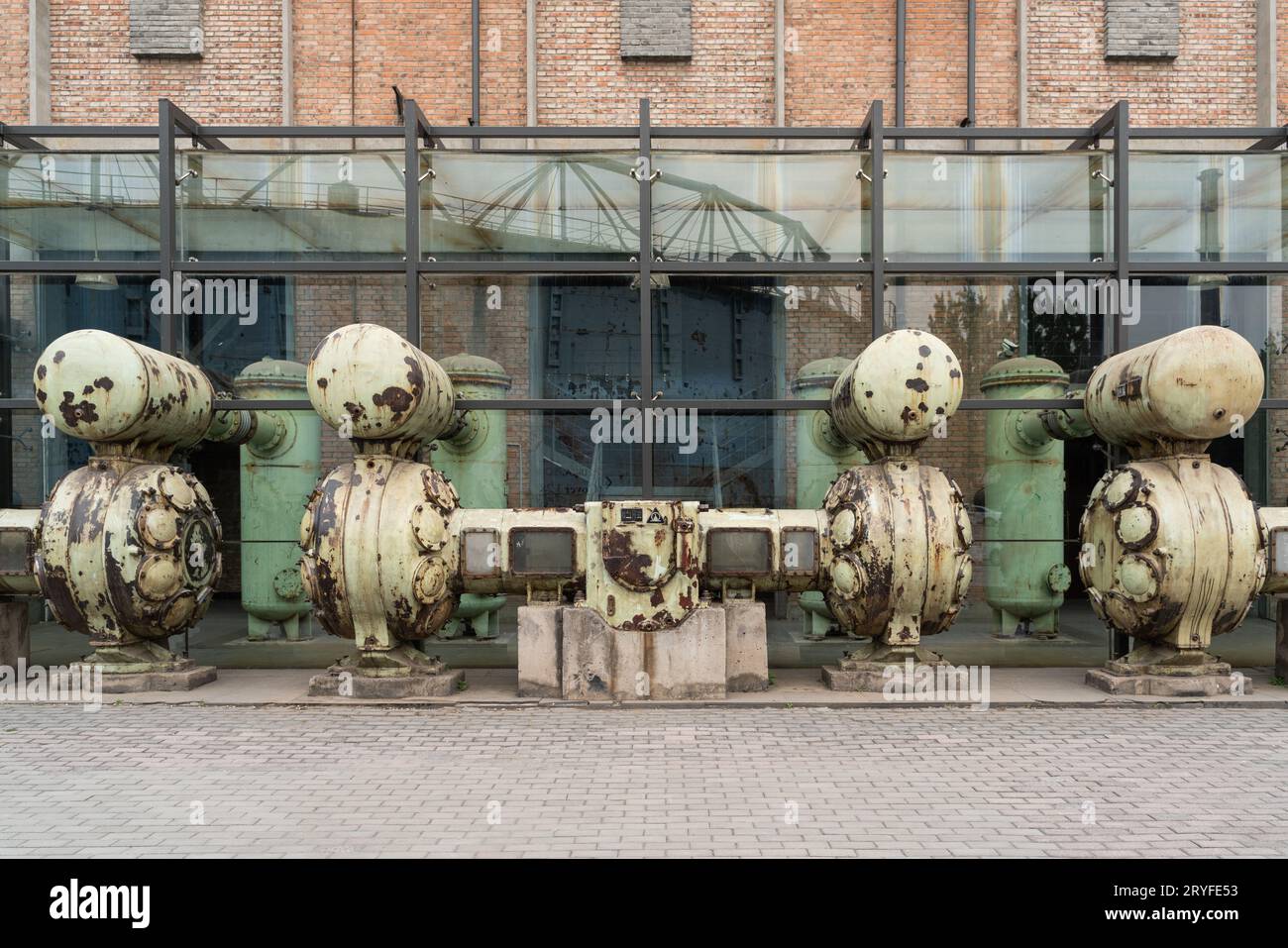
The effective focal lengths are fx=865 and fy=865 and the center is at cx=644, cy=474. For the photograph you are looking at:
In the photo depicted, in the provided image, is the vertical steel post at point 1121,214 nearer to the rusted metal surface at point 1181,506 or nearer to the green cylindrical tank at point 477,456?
the rusted metal surface at point 1181,506

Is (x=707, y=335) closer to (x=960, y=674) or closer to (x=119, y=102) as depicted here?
(x=960, y=674)

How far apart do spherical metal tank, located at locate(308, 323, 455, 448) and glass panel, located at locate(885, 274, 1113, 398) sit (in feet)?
16.4

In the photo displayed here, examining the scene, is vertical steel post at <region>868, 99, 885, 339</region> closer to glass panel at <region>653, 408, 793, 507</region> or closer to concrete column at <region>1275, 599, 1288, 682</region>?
glass panel at <region>653, 408, 793, 507</region>

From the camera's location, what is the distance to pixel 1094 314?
897 cm

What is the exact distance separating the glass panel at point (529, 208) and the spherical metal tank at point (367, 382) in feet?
7.62

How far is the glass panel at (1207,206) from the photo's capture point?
29.7ft

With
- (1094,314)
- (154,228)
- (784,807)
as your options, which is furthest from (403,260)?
(1094,314)

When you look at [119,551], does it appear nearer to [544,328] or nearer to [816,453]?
[544,328]

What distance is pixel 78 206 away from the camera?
916cm

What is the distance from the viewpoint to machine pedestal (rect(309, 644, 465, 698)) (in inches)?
291

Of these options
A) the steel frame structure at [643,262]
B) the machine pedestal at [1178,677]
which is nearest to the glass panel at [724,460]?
the steel frame structure at [643,262]

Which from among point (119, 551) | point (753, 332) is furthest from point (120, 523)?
point (753, 332)

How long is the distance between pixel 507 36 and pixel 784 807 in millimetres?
10325

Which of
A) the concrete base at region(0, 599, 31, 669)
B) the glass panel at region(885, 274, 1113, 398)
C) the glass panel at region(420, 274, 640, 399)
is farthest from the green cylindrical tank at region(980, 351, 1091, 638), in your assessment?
the concrete base at region(0, 599, 31, 669)
